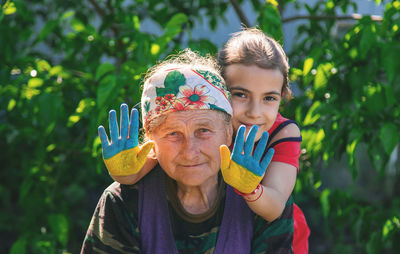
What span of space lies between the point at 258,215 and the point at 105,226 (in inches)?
19.7

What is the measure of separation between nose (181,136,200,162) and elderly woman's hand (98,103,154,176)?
0.33 feet

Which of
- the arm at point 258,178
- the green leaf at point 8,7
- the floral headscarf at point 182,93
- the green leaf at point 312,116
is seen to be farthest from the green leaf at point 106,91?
the green leaf at point 312,116

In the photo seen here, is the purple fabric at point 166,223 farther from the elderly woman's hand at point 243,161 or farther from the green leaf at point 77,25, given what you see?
the green leaf at point 77,25

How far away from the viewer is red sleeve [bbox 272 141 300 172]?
1.69m

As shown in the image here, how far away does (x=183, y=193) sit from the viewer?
1.54 metres

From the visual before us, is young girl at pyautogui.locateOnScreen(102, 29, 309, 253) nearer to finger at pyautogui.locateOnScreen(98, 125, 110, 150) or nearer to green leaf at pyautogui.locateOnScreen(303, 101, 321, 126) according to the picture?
green leaf at pyautogui.locateOnScreen(303, 101, 321, 126)

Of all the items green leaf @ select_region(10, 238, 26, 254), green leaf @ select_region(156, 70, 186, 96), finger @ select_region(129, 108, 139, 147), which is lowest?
green leaf @ select_region(10, 238, 26, 254)

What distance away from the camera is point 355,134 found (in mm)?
1998

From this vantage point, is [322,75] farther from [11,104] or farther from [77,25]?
[11,104]

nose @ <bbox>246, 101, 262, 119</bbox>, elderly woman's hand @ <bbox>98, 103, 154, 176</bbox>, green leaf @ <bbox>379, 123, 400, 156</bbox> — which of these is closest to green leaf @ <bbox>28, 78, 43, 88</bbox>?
elderly woman's hand @ <bbox>98, 103, 154, 176</bbox>

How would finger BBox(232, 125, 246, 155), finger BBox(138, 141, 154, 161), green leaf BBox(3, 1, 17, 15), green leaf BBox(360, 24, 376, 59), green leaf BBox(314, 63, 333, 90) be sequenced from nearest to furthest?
finger BBox(232, 125, 246, 155) → finger BBox(138, 141, 154, 161) → green leaf BBox(360, 24, 376, 59) → green leaf BBox(3, 1, 17, 15) → green leaf BBox(314, 63, 333, 90)

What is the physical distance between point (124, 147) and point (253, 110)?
1.79 feet

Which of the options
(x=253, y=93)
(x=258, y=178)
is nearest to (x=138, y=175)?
(x=258, y=178)

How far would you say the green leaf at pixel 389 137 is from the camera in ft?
6.23
